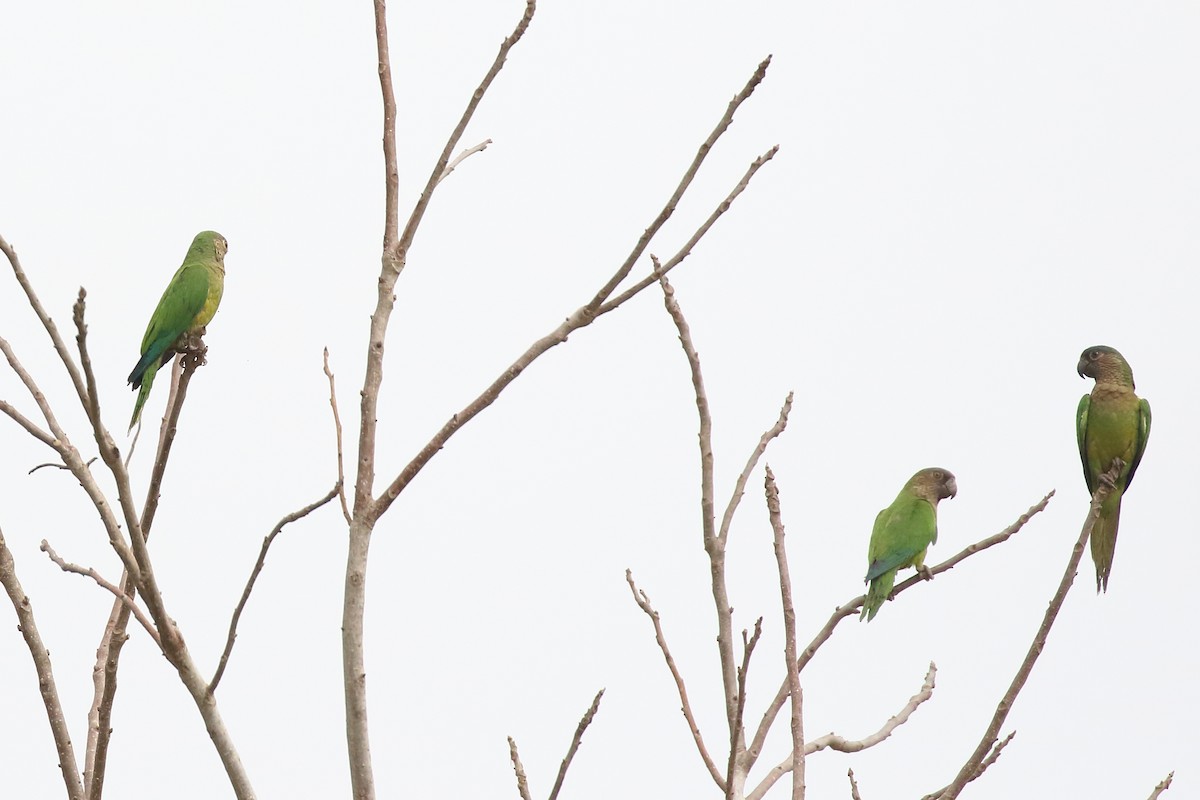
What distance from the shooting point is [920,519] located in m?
7.26

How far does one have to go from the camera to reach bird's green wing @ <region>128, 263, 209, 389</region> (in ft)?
21.6

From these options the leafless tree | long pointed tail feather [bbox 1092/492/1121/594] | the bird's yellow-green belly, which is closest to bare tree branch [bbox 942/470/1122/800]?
the leafless tree

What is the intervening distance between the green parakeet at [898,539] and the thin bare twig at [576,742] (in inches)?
159

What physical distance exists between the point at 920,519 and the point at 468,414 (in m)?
5.11

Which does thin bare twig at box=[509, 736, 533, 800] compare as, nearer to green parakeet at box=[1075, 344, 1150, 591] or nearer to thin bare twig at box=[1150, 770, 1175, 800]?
thin bare twig at box=[1150, 770, 1175, 800]

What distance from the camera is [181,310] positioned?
6.88 metres

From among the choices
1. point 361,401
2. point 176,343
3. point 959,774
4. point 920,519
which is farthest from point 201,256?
point 959,774

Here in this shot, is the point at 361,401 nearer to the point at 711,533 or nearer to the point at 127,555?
the point at 127,555

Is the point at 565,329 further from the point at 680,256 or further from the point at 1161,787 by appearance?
the point at 1161,787

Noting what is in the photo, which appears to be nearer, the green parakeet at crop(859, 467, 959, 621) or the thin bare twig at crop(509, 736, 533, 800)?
the thin bare twig at crop(509, 736, 533, 800)

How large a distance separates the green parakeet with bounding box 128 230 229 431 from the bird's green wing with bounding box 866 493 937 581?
158 inches

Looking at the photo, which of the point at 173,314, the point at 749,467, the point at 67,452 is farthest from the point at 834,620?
the point at 173,314

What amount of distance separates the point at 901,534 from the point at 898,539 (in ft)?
0.21

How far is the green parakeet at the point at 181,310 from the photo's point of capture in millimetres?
6496
